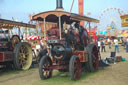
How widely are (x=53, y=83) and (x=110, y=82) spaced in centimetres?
153

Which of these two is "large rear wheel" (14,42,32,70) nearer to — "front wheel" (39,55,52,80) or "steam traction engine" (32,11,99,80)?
"steam traction engine" (32,11,99,80)

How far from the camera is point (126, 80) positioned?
455 cm

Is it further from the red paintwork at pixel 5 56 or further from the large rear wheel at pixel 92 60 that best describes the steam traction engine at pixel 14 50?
the large rear wheel at pixel 92 60

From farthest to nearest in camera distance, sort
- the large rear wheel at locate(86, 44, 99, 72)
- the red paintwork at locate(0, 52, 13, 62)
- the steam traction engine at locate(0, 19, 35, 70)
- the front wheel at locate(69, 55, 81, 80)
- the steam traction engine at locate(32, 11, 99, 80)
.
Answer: the steam traction engine at locate(0, 19, 35, 70) < the red paintwork at locate(0, 52, 13, 62) < the large rear wheel at locate(86, 44, 99, 72) < the steam traction engine at locate(32, 11, 99, 80) < the front wheel at locate(69, 55, 81, 80)

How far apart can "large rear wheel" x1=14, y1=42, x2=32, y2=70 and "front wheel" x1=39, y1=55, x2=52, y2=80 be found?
181 centimetres

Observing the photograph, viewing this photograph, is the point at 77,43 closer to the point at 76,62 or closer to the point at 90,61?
the point at 90,61

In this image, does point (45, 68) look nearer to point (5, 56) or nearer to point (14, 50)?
point (5, 56)

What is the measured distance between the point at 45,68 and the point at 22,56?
7.99 ft

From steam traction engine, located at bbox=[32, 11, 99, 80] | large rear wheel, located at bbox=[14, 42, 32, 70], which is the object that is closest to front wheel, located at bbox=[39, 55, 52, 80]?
steam traction engine, located at bbox=[32, 11, 99, 80]

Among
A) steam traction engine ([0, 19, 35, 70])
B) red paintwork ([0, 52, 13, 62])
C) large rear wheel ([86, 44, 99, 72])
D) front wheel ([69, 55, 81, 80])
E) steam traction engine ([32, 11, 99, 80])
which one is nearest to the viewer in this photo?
front wheel ([69, 55, 81, 80])

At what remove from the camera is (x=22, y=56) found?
6.95 metres

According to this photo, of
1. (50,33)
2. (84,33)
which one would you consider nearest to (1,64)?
(50,33)

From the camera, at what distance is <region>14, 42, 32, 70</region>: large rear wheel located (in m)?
6.38

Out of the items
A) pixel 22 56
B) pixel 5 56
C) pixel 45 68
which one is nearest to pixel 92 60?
pixel 45 68
